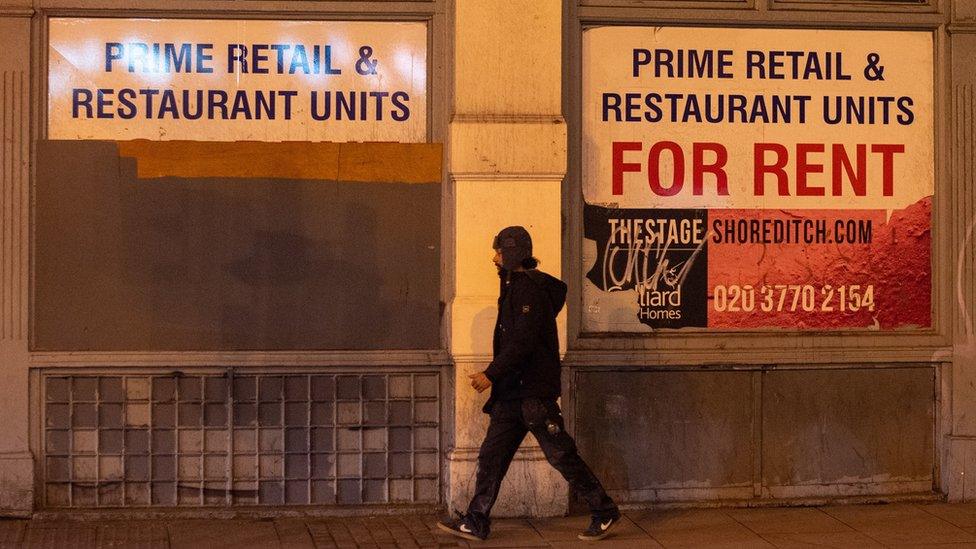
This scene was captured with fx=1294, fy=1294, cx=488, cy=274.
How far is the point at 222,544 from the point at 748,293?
145 inches

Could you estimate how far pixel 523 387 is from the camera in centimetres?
730

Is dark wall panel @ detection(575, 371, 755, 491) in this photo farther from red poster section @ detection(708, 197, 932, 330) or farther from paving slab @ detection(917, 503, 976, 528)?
paving slab @ detection(917, 503, 976, 528)

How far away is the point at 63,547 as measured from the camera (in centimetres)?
729

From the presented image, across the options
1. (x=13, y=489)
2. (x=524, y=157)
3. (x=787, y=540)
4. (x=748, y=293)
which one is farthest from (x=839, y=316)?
(x=13, y=489)

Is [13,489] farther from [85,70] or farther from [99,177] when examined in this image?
[85,70]

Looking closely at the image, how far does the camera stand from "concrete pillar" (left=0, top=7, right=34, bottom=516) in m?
7.89

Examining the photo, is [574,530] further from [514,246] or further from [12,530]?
[12,530]

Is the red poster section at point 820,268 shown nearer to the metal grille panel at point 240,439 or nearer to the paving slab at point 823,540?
the paving slab at point 823,540

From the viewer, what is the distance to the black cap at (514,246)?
7.29m

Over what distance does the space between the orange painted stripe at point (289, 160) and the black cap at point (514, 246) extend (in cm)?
102

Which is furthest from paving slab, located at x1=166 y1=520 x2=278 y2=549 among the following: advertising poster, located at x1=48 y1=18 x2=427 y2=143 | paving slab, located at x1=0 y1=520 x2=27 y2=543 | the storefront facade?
advertising poster, located at x1=48 y1=18 x2=427 y2=143

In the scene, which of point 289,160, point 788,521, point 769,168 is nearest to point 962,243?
point 769,168

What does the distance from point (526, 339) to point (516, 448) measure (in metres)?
0.69

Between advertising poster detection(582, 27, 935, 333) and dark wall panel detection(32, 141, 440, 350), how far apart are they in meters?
1.23
